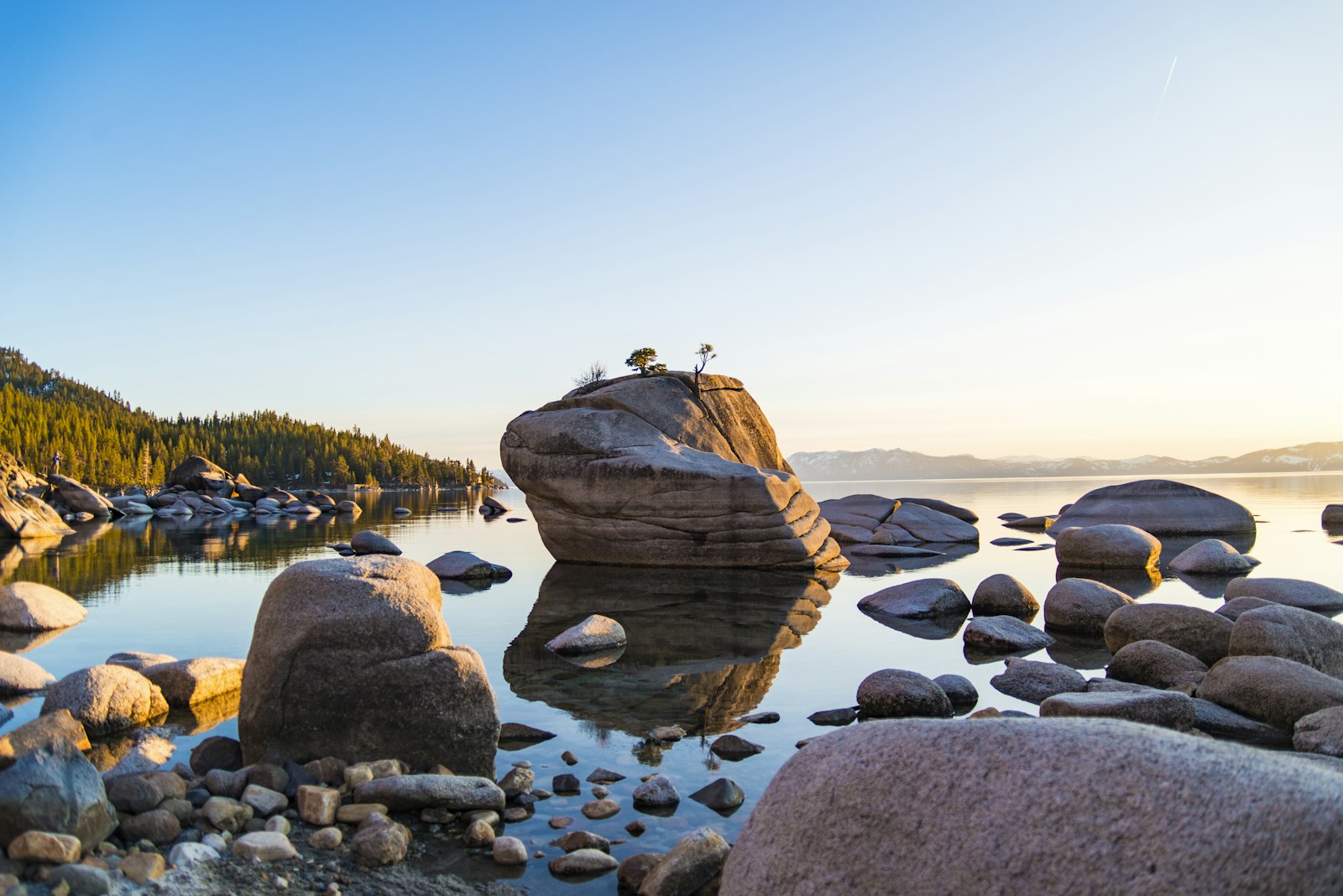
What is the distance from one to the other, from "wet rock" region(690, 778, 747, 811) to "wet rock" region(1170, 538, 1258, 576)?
70.3ft

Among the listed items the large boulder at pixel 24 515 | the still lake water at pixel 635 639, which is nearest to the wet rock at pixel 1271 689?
the still lake water at pixel 635 639

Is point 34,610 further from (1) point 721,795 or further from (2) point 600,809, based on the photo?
(1) point 721,795

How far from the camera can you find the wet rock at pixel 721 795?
668 centimetres

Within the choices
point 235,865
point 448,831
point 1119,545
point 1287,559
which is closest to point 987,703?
point 448,831

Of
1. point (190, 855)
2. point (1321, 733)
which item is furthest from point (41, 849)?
point (1321, 733)

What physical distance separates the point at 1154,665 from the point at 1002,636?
2.68 meters

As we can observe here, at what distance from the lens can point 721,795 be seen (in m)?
6.76

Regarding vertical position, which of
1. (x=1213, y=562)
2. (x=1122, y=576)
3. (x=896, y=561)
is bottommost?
(x=896, y=561)

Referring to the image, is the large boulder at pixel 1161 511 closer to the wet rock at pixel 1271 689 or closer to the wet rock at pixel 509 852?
the wet rock at pixel 1271 689

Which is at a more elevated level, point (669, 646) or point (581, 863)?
point (581, 863)

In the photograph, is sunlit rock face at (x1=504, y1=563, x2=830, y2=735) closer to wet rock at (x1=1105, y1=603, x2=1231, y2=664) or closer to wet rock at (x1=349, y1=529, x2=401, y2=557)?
wet rock at (x1=1105, y1=603, x2=1231, y2=664)

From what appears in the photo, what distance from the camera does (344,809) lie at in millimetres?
6258

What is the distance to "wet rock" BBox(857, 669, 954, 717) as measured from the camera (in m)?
9.31

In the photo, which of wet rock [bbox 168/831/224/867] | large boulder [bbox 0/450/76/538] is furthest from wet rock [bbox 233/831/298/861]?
large boulder [bbox 0/450/76/538]
